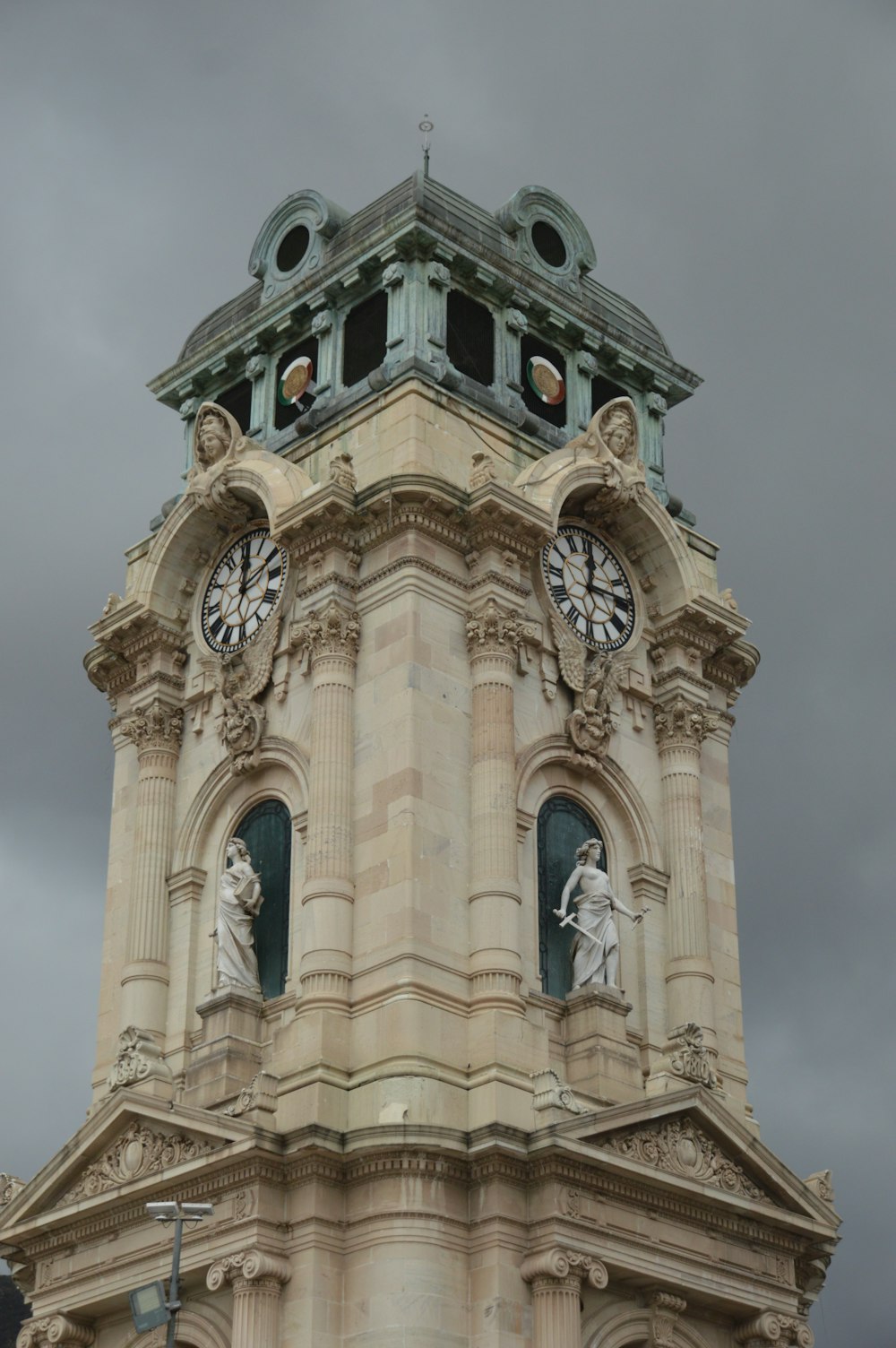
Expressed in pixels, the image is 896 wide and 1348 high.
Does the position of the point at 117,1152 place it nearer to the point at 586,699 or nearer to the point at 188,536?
the point at 586,699

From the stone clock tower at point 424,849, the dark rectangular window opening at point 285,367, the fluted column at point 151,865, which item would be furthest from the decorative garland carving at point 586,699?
the dark rectangular window opening at point 285,367

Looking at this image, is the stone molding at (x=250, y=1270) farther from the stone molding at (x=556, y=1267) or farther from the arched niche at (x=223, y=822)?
the arched niche at (x=223, y=822)

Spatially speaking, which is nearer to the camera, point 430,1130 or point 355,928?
point 430,1130

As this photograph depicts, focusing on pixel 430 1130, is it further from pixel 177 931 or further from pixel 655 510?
pixel 655 510

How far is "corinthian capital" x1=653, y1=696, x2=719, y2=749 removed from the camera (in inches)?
1718

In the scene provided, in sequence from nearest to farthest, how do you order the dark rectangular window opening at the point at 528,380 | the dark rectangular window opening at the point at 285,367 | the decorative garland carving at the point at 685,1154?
the decorative garland carving at the point at 685,1154 → the dark rectangular window opening at the point at 528,380 → the dark rectangular window opening at the point at 285,367

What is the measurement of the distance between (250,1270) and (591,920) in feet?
28.1

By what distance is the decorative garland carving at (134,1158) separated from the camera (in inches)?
1460

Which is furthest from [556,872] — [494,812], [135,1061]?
[135,1061]

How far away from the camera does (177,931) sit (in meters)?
42.2

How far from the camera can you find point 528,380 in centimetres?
4631

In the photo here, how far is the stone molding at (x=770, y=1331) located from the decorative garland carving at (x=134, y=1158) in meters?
9.15

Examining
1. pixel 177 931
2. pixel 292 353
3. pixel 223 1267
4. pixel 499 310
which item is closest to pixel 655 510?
pixel 499 310

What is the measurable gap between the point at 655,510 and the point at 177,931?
11550mm
